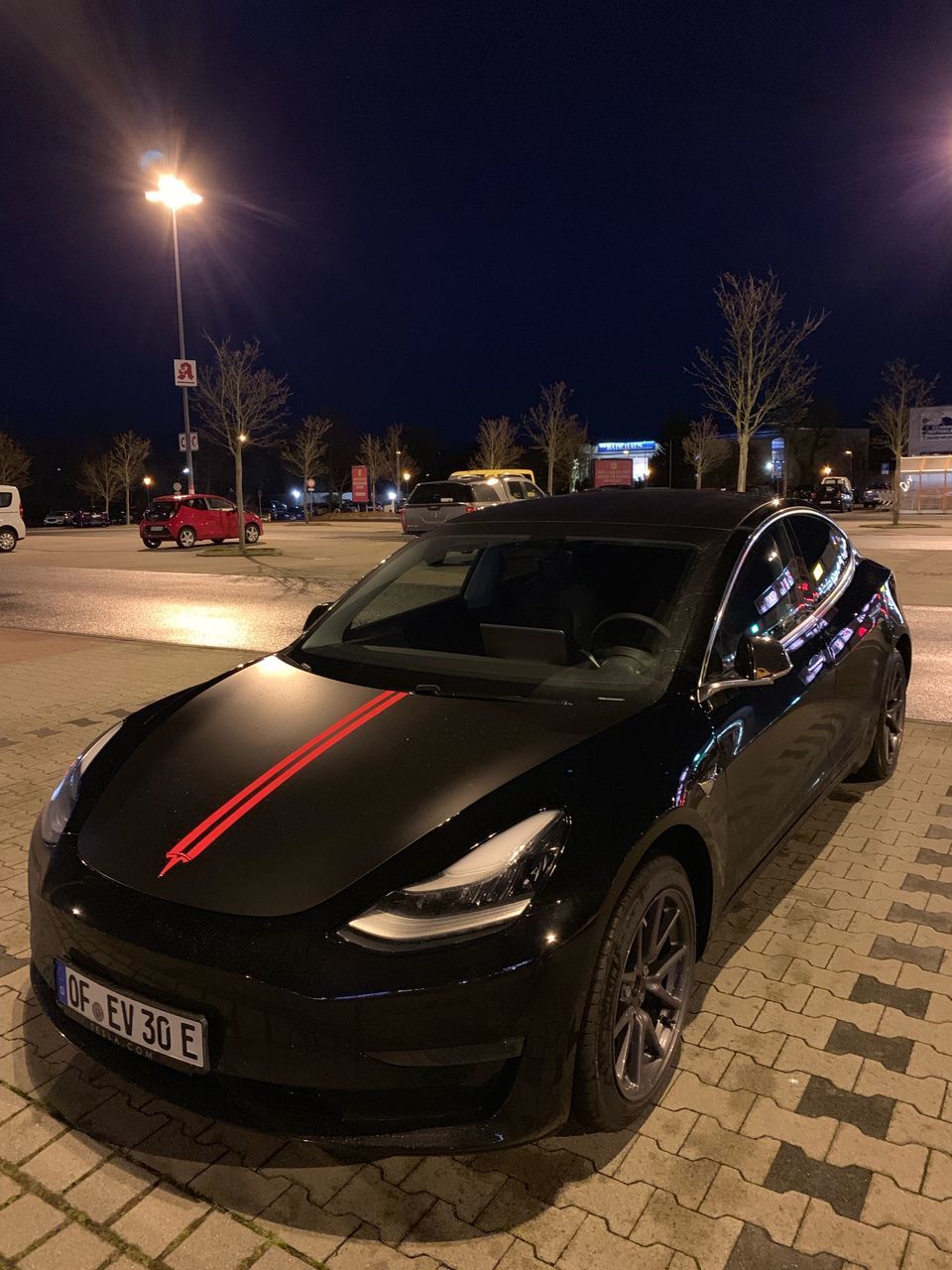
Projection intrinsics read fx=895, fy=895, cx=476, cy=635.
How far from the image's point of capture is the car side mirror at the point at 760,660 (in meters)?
2.94

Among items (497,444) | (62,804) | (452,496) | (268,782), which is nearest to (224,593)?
(452,496)

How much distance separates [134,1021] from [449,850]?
0.85 m

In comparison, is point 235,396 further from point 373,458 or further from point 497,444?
point 373,458

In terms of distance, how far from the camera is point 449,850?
6.97 feet

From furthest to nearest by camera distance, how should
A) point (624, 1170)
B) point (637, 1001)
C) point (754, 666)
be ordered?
point (754, 666)
point (637, 1001)
point (624, 1170)

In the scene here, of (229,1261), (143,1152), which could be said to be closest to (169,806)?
(143,1152)

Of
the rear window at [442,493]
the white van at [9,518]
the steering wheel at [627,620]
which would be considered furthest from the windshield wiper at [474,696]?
the white van at [9,518]

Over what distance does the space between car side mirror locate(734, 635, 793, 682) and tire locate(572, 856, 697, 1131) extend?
78cm

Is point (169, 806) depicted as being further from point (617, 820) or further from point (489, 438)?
point (489, 438)

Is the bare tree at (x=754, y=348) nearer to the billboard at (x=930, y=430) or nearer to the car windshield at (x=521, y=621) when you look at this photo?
the car windshield at (x=521, y=621)

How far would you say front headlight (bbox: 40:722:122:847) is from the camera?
2.59 m

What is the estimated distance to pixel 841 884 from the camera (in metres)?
3.83

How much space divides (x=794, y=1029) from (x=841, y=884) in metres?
1.18

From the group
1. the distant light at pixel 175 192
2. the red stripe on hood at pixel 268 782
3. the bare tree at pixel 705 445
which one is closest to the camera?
the red stripe on hood at pixel 268 782
